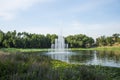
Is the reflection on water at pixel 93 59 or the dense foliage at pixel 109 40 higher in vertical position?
the dense foliage at pixel 109 40

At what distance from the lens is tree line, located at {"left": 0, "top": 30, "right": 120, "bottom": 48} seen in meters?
102

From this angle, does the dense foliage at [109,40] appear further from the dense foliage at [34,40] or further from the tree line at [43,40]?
the dense foliage at [34,40]

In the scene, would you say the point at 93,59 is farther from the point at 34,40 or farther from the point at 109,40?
the point at 109,40

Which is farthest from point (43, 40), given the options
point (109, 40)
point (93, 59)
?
point (93, 59)

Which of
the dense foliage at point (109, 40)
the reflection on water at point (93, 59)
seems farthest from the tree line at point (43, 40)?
the reflection on water at point (93, 59)

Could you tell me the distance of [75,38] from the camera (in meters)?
128

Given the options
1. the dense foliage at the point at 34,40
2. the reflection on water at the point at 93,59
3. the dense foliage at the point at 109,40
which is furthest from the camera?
the dense foliage at the point at 109,40

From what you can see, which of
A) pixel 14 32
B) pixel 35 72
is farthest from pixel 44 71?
pixel 14 32

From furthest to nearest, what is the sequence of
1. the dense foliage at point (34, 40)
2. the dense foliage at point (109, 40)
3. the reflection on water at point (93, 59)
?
the dense foliage at point (109, 40)
the dense foliage at point (34, 40)
the reflection on water at point (93, 59)

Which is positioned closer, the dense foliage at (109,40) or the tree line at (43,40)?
the tree line at (43,40)

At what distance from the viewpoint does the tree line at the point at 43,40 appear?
102 m

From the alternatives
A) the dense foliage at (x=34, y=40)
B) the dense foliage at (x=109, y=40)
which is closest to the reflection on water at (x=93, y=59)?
the dense foliage at (x=34, y=40)

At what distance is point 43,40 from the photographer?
116625 mm

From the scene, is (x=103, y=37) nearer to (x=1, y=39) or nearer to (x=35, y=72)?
(x=1, y=39)
